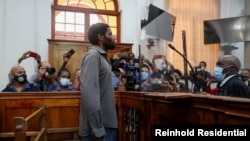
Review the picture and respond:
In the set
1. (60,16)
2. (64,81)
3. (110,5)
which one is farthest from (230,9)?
(64,81)

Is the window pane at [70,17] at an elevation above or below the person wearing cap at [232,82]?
above

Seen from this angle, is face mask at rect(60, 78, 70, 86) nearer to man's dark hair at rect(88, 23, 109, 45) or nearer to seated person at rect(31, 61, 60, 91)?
seated person at rect(31, 61, 60, 91)

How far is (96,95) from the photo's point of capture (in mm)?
1784

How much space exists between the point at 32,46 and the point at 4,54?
0.58 metres

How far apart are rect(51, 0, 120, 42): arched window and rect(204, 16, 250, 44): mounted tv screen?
264 cm

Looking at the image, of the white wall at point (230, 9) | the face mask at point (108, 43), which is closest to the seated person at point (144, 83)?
the face mask at point (108, 43)

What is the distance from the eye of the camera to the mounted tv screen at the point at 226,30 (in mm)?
7816

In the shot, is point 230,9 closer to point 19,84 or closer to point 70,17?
point 70,17

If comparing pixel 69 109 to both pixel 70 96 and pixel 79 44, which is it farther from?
pixel 79 44

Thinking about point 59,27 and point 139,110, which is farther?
point 59,27

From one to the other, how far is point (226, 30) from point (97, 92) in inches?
270

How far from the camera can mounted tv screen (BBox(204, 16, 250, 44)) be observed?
7.82 metres

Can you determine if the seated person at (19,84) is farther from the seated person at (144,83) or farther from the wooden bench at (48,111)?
the seated person at (144,83)

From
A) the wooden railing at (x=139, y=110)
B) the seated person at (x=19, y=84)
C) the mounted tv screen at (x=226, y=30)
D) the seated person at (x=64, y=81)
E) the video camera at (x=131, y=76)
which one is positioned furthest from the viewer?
the mounted tv screen at (x=226, y=30)
